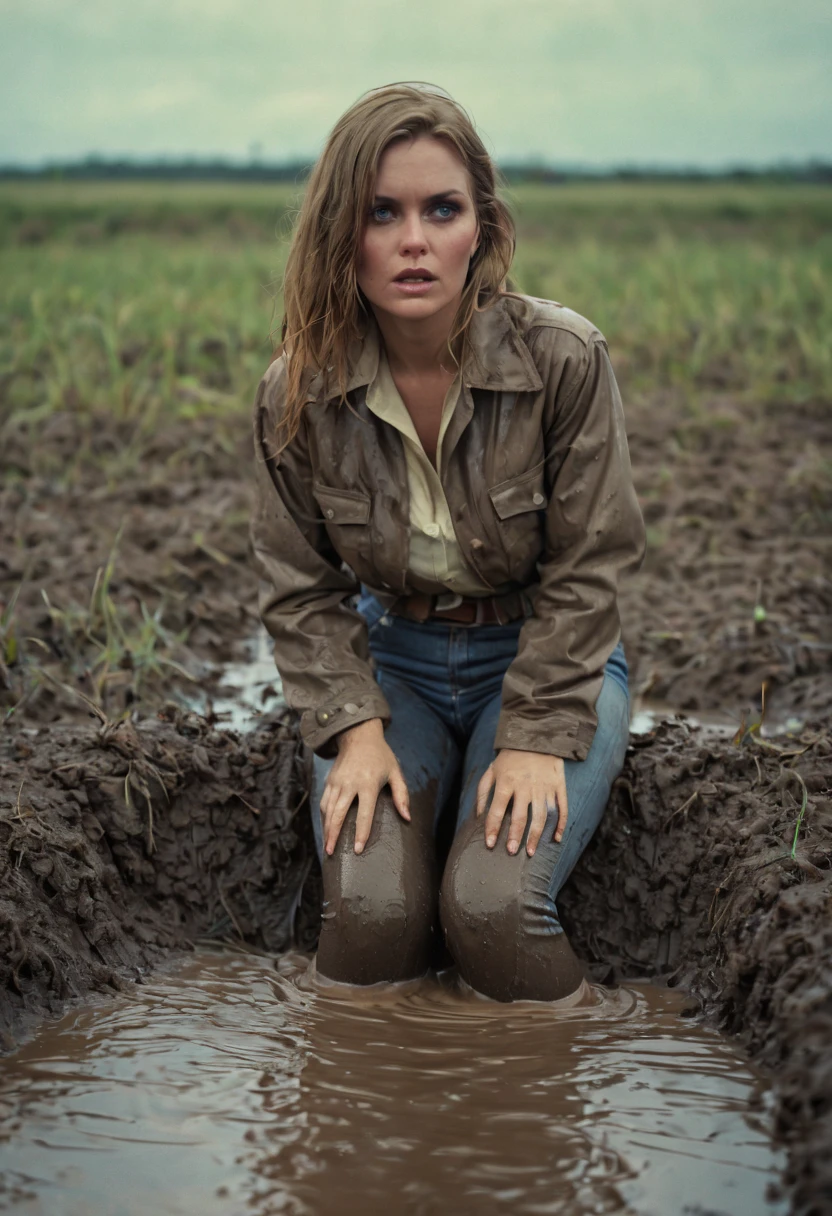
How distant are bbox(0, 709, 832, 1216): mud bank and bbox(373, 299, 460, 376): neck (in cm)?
90

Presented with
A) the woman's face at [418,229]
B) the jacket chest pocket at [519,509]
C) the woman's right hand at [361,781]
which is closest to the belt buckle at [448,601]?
the jacket chest pocket at [519,509]

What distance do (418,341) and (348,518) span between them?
0.37 m

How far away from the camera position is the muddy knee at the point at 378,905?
7.55ft

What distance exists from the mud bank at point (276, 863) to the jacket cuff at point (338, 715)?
1.16ft

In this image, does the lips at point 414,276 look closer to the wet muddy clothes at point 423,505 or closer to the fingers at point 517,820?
the wet muddy clothes at point 423,505

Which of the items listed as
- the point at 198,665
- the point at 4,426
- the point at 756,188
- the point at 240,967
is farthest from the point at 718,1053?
the point at 756,188

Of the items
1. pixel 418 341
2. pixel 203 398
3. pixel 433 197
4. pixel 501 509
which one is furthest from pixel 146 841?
pixel 203 398

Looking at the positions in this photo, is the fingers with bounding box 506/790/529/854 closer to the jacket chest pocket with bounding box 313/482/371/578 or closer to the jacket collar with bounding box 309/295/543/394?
the jacket chest pocket with bounding box 313/482/371/578

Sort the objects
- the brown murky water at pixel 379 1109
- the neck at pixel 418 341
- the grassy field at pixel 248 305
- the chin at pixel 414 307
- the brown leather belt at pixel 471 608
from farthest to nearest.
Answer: the grassy field at pixel 248 305, the brown leather belt at pixel 471 608, the neck at pixel 418 341, the chin at pixel 414 307, the brown murky water at pixel 379 1109

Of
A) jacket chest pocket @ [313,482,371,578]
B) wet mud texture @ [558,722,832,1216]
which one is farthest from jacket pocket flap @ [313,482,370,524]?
wet mud texture @ [558,722,832,1216]

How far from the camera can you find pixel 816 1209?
156 centimetres

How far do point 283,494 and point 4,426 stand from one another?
10.1 ft

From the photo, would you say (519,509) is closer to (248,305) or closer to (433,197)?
(433,197)

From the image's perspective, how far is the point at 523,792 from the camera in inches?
90.1
